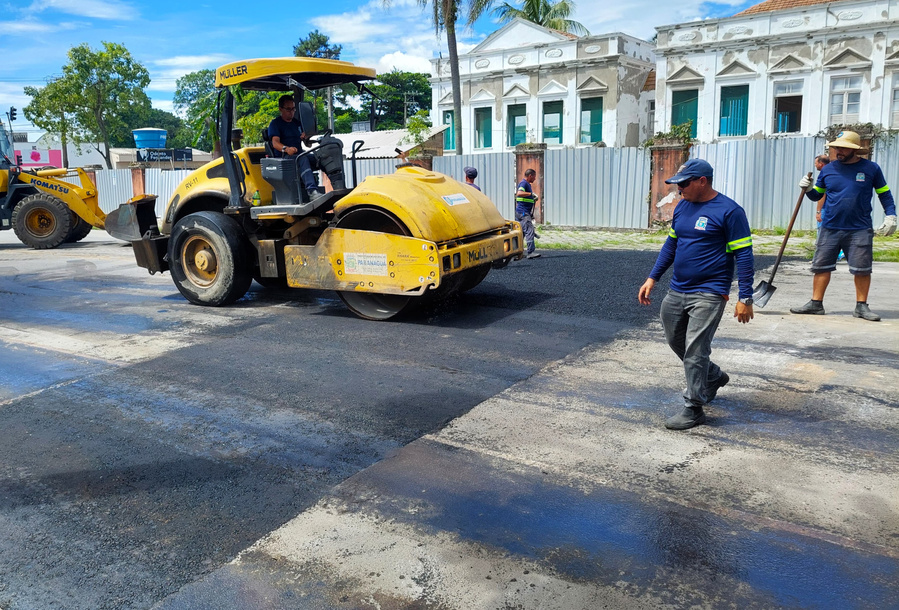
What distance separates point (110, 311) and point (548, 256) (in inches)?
276

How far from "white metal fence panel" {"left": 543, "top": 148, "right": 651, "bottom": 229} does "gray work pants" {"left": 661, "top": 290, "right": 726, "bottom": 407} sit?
1374cm

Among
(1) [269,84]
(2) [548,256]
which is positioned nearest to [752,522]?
(1) [269,84]

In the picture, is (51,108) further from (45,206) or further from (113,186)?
(45,206)

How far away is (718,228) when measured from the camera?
475cm

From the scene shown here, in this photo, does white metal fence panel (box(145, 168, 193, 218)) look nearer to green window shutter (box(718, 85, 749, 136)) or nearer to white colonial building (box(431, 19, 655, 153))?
white colonial building (box(431, 19, 655, 153))

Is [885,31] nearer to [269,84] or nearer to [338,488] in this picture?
[269,84]

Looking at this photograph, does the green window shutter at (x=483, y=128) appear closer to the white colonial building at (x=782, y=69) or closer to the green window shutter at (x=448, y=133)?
the green window shutter at (x=448, y=133)

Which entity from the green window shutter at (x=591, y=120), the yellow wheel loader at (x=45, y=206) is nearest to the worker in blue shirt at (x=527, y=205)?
the yellow wheel loader at (x=45, y=206)

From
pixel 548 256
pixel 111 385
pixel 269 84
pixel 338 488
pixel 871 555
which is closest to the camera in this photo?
pixel 871 555

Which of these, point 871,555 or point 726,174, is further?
point 726,174

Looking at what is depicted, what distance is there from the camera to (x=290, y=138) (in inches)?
338

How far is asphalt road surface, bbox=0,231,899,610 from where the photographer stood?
10.6 feet

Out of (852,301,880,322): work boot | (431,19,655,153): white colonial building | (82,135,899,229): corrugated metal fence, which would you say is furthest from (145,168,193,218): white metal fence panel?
(852,301,880,322): work boot

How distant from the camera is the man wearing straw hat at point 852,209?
7.54 meters
